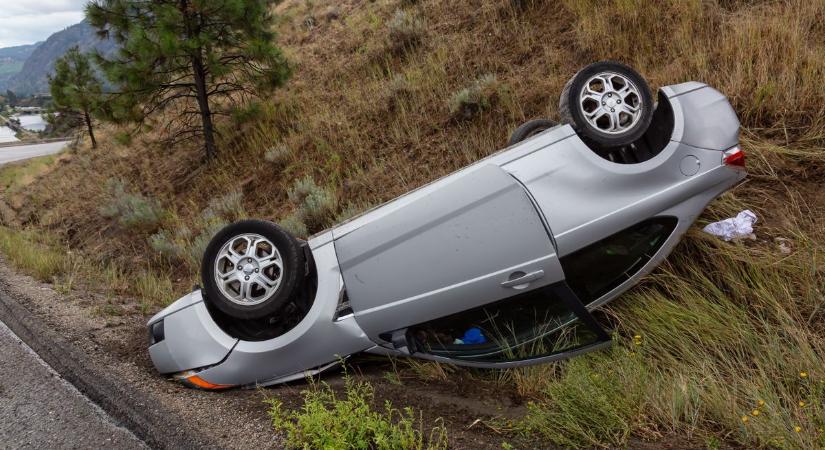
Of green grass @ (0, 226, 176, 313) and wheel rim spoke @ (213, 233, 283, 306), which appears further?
green grass @ (0, 226, 176, 313)

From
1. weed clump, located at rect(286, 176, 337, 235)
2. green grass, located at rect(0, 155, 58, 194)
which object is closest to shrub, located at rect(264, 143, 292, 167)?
weed clump, located at rect(286, 176, 337, 235)

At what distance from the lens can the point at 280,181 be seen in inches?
354

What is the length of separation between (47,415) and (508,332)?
3.08 m

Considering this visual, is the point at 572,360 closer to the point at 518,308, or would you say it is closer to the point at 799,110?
the point at 518,308

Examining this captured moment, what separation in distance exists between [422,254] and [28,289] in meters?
5.34

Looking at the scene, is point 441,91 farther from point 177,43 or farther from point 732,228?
point 732,228

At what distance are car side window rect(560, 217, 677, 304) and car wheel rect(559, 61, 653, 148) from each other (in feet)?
2.04

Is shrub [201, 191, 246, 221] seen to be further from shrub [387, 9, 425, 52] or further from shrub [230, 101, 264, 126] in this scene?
shrub [387, 9, 425, 52]

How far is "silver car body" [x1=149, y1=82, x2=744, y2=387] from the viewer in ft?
11.6

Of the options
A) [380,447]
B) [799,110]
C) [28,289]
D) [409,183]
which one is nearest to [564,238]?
[380,447]

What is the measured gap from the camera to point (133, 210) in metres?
10.6

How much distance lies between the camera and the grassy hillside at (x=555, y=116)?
10.2ft

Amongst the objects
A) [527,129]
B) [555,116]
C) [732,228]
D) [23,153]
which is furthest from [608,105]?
[23,153]

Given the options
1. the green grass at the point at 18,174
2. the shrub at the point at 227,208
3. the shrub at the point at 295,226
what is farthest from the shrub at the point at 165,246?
the green grass at the point at 18,174
